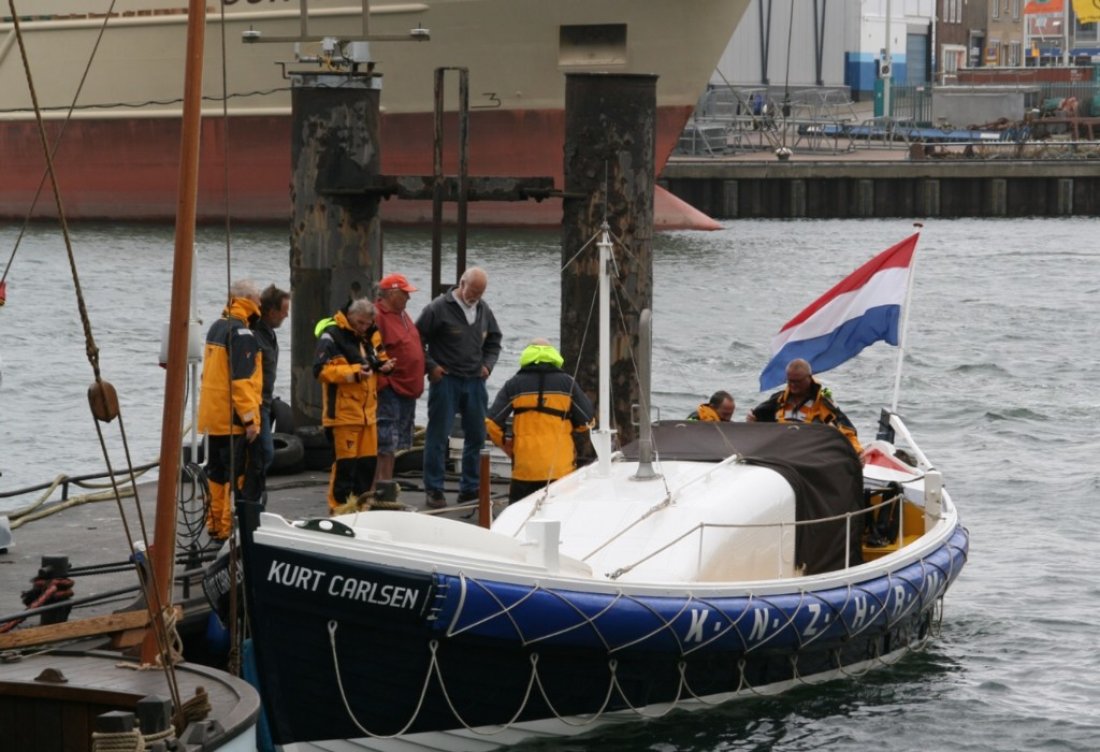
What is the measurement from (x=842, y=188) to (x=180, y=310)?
168ft

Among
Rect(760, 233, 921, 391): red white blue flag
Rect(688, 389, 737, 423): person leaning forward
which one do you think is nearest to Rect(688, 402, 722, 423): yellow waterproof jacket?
Rect(688, 389, 737, 423): person leaning forward

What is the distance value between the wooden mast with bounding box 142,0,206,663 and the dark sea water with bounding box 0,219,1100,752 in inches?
128

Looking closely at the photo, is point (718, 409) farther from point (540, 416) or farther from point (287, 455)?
point (287, 455)

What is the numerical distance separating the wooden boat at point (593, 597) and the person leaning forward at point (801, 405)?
94cm

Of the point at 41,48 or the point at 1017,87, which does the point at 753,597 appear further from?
the point at 1017,87

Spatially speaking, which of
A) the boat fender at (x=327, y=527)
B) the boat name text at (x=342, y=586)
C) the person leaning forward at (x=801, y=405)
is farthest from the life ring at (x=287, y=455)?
the boat name text at (x=342, y=586)

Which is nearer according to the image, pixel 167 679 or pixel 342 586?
pixel 167 679

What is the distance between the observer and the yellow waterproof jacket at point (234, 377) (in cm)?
1052

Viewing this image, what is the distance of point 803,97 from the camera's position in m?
88.9

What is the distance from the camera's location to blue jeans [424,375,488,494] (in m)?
12.0

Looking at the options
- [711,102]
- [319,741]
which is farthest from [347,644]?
[711,102]

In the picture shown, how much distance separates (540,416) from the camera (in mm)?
11180

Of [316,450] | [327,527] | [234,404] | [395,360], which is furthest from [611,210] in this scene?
[327,527]

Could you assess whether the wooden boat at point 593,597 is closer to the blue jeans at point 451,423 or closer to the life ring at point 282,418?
the blue jeans at point 451,423
